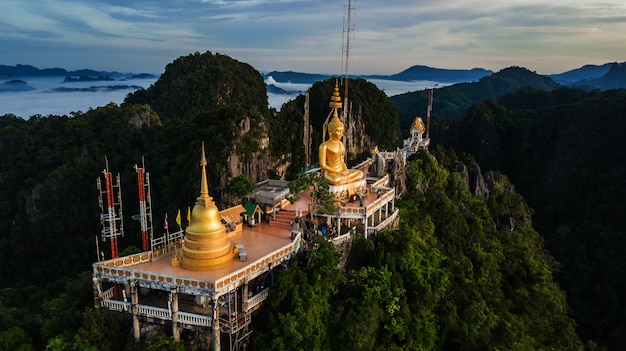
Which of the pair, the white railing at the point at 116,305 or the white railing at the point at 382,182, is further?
the white railing at the point at 382,182

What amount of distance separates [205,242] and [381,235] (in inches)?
351

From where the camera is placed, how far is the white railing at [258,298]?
17297 millimetres

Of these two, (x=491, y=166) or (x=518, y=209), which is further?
(x=491, y=166)

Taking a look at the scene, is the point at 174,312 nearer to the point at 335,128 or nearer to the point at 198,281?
the point at 198,281

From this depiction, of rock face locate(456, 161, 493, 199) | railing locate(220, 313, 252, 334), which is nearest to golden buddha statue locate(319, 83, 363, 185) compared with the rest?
railing locate(220, 313, 252, 334)

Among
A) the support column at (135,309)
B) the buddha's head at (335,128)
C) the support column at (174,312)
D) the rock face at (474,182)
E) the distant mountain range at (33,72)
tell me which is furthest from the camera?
the distant mountain range at (33,72)

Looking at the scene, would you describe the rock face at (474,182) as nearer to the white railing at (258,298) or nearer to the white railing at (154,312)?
the white railing at (258,298)

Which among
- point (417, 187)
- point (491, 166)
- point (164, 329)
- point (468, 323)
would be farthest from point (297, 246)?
point (491, 166)

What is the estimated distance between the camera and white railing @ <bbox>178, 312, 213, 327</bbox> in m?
16.2

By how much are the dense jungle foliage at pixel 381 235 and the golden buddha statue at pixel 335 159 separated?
13.4ft

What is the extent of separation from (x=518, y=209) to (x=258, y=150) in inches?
1037

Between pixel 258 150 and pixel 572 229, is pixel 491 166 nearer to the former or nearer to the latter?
pixel 572 229

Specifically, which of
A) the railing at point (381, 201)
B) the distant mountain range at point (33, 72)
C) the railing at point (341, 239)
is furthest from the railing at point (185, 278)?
the distant mountain range at point (33, 72)

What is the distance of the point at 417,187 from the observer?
31266mm
